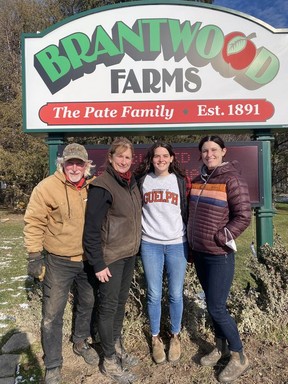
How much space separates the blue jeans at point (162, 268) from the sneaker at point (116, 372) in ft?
1.58

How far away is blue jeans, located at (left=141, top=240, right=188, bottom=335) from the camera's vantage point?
9.73 feet

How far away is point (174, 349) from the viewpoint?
10.4ft

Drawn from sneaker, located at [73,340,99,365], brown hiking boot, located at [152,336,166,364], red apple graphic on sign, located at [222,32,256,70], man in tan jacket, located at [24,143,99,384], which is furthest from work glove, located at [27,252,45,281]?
red apple graphic on sign, located at [222,32,256,70]

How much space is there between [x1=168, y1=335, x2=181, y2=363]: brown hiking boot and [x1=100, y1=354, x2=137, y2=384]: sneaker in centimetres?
39

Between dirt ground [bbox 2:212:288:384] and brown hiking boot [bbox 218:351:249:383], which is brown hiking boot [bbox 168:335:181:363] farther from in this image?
brown hiking boot [bbox 218:351:249:383]

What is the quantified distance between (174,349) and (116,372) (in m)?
0.57

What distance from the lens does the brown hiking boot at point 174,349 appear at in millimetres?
3120

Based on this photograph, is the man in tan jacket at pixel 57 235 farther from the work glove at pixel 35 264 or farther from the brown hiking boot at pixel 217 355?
the brown hiking boot at pixel 217 355

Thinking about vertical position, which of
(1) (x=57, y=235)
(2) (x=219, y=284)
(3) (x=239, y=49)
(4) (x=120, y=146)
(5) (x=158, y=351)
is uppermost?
(3) (x=239, y=49)

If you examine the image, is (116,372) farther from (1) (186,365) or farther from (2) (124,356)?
(1) (186,365)

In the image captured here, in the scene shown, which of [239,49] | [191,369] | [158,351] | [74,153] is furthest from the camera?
[239,49]

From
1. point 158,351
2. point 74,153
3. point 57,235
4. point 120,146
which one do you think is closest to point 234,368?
point 158,351

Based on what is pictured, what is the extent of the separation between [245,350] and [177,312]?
77 centimetres

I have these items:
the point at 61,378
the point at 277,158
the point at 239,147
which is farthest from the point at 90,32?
the point at 277,158
